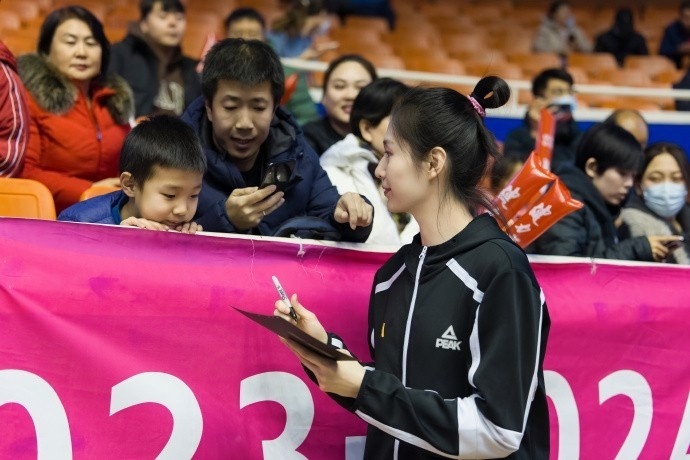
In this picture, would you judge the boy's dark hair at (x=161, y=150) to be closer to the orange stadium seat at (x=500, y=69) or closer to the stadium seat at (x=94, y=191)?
the stadium seat at (x=94, y=191)

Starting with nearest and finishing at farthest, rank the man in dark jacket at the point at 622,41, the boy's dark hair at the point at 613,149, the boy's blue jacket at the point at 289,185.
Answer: the boy's blue jacket at the point at 289,185
the boy's dark hair at the point at 613,149
the man in dark jacket at the point at 622,41

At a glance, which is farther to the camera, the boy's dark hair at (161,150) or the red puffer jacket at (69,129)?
the red puffer jacket at (69,129)

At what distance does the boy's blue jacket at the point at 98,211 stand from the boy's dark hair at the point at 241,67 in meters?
0.44

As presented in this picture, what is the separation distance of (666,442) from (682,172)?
5.60ft

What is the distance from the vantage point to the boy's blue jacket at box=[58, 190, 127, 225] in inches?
127

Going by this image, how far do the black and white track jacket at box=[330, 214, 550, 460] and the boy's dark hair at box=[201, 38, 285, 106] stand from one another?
894 mm

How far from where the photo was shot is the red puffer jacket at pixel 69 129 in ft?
13.8

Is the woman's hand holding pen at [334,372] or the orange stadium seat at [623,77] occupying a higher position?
the orange stadium seat at [623,77]

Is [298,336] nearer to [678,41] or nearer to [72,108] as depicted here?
[72,108]

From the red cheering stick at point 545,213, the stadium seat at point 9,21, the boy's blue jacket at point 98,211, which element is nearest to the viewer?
the boy's blue jacket at point 98,211

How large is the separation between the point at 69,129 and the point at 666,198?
8.22 ft

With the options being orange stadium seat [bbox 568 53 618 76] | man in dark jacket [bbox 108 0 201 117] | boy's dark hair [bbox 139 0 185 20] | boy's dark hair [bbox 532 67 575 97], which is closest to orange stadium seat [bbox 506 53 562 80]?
orange stadium seat [bbox 568 53 618 76]

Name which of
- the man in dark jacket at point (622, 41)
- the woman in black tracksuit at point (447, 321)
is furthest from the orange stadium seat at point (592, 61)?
the woman in black tracksuit at point (447, 321)

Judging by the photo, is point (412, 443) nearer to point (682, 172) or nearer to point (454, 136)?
point (454, 136)
